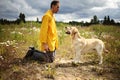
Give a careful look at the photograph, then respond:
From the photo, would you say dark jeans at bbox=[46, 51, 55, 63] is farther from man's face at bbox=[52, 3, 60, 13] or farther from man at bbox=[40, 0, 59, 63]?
man's face at bbox=[52, 3, 60, 13]

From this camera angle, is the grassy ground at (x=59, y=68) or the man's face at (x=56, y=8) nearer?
the grassy ground at (x=59, y=68)

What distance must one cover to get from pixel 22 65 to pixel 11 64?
43cm

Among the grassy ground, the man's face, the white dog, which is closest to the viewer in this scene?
the grassy ground

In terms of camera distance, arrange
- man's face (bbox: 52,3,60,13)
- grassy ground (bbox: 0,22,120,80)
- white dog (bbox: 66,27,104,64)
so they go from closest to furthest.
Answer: grassy ground (bbox: 0,22,120,80)
man's face (bbox: 52,3,60,13)
white dog (bbox: 66,27,104,64)

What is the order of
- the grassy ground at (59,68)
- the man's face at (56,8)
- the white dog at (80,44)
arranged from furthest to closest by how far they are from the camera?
1. the white dog at (80,44)
2. the man's face at (56,8)
3. the grassy ground at (59,68)

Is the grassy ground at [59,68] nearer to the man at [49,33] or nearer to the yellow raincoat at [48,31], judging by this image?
the man at [49,33]

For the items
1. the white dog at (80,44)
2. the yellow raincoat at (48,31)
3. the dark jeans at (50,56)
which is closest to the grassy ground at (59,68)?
the dark jeans at (50,56)

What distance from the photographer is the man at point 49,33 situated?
966cm

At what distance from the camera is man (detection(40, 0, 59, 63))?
9.66 meters

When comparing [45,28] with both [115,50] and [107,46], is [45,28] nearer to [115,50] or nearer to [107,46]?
[115,50]

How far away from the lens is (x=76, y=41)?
10000mm

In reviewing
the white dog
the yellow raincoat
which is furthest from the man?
the white dog

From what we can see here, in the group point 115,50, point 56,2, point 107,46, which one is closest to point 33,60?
point 56,2

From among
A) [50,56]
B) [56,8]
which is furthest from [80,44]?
[56,8]
